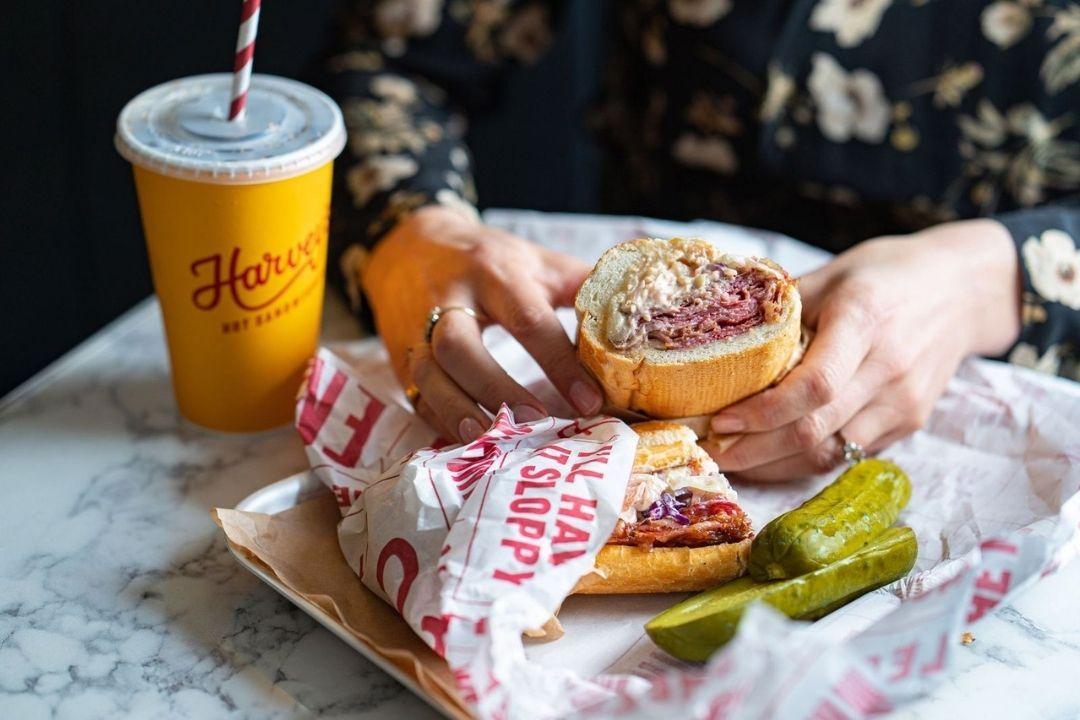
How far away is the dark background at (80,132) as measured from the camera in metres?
2.43

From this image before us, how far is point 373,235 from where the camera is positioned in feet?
5.51

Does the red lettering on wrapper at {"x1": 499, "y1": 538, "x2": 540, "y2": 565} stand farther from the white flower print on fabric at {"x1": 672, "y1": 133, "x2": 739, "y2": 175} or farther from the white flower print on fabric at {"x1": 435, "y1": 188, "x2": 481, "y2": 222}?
the white flower print on fabric at {"x1": 672, "y1": 133, "x2": 739, "y2": 175}

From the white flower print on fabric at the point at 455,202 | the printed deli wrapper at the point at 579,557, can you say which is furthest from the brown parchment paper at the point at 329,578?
the white flower print on fabric at the point at 455,202

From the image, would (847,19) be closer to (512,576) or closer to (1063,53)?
(1063,53)

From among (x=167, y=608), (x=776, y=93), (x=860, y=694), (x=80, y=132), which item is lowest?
(x=80, y=132)

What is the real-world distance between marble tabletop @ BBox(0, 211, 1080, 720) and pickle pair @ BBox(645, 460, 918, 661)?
125mm

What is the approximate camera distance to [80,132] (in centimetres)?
262

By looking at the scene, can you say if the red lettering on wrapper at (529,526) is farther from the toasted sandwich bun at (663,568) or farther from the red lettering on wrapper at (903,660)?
the red lettering on wrapper at (903,660)

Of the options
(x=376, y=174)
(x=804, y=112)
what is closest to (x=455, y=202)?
(x=376, y=174)

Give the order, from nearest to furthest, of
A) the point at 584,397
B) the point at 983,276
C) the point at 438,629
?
the point at 438,629 < the point at 584,397 < the point at 983,276

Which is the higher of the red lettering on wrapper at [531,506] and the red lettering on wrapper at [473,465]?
the red lettering on wrapper at [531,506]

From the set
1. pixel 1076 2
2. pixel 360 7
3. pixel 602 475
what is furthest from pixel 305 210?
pixel 1076 2

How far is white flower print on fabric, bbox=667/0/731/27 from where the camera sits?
192 cm

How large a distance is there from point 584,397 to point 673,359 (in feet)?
0.38
